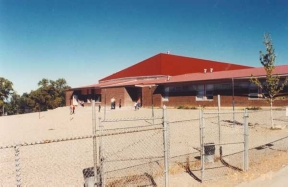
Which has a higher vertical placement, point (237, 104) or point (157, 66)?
point (157, 66)

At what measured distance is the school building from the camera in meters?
27.4

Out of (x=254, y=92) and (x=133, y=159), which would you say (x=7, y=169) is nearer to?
(x=133, y=159)

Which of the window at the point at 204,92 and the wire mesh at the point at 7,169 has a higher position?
the window at the point at 204,92

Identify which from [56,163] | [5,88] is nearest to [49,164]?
[56,163]

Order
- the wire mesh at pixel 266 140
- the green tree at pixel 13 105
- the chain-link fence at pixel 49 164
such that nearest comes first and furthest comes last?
1. the chain-link fence at pixel 49 164
2. the wire mesh at pixel 266 140
3. the green tree at pixel 13 105

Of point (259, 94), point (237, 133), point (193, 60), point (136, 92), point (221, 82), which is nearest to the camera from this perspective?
point (237, 133)

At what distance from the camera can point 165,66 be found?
1895 inches

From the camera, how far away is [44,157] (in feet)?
34.9

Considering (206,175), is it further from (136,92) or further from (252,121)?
(136,92)

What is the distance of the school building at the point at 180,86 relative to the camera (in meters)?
27.4

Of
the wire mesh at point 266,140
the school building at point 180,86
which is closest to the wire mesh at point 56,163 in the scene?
the wire mesh at point 266,140

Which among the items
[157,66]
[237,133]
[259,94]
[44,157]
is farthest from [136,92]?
[44,157]

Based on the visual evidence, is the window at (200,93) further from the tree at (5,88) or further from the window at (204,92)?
the tree at (5,88)

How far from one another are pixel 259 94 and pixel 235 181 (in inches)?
854
